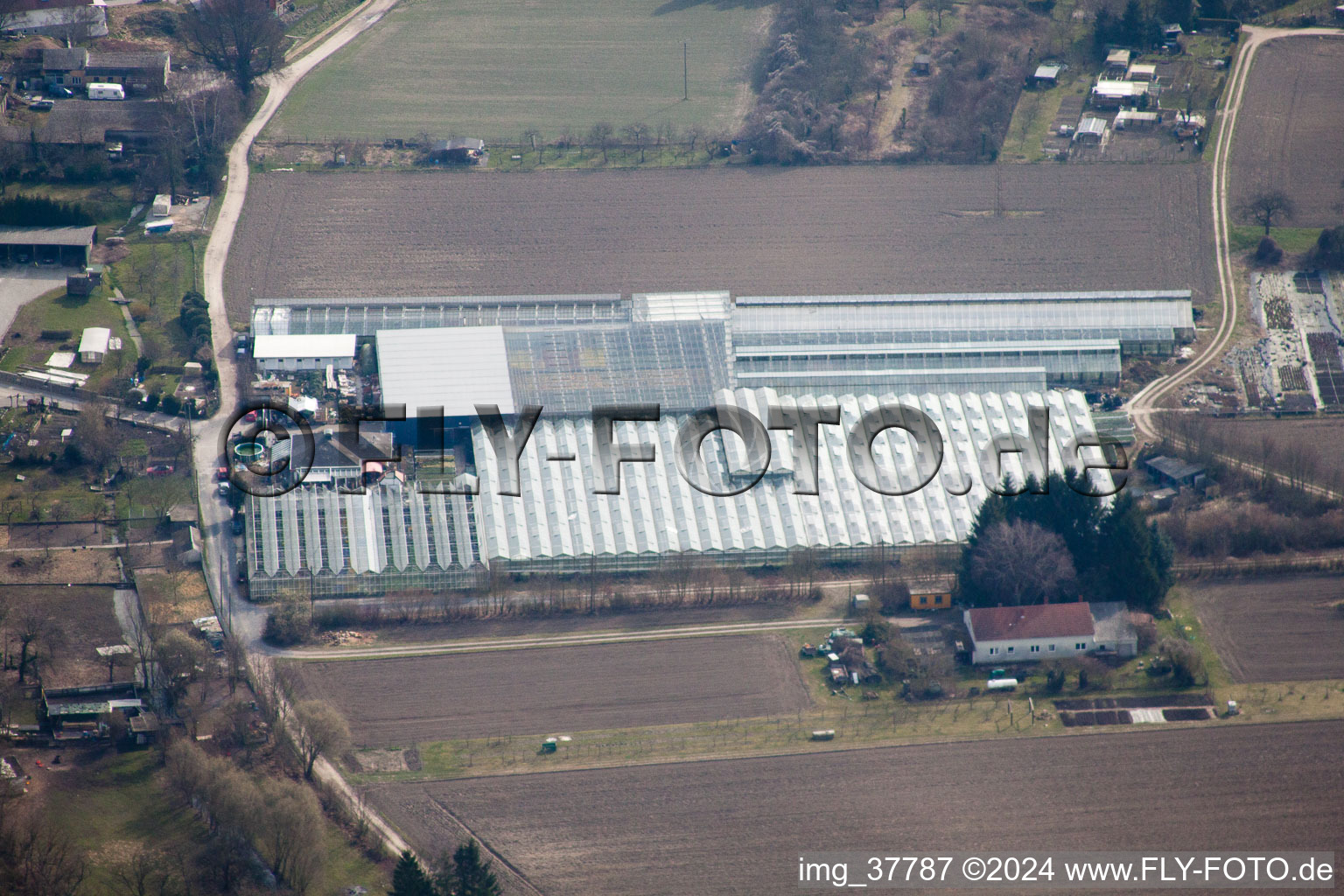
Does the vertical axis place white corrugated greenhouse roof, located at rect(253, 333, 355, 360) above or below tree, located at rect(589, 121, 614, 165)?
below

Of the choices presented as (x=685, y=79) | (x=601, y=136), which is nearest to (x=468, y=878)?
(x=601, y=136)

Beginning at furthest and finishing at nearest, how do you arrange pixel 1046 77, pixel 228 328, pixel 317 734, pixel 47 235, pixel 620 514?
pixel 1046 77 < pixel 47 235 < pixel 228 328 < pixel 620 514 < pixel 317 734

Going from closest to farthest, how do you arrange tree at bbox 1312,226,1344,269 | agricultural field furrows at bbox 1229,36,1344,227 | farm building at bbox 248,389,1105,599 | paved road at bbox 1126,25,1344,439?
1. farm building at bbox 248,389,1105,599
2. paved road at bbox 1126,25,1344,439
3. tree at bbox 1312,226,1344,269
4. agricultural field furrows at bbox 1229,36,1344,227

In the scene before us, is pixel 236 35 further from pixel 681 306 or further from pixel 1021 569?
pixel 1021 569

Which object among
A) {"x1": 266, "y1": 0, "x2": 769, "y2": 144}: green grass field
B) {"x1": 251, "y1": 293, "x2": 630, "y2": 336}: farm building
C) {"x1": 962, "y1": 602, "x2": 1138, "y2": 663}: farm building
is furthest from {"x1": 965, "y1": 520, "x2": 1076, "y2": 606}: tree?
{"x1": 266, "y1": 0, "x2": 769, "y2": 144}: green grass field

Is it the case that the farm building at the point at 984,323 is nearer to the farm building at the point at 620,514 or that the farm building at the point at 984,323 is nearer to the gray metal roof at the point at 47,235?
the farm building at the point at 620,514

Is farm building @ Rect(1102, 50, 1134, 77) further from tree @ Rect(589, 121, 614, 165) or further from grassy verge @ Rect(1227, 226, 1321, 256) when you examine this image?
tree @ Rect(589, 121, 614, 165)
